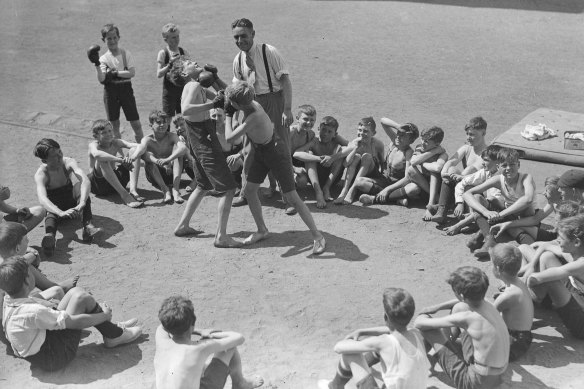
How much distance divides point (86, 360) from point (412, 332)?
252 centimetres

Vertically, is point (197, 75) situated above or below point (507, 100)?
above

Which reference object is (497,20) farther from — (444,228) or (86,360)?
(86,360)

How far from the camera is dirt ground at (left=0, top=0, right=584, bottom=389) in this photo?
20.3 ft

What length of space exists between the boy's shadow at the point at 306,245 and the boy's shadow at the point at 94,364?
6.47 feet

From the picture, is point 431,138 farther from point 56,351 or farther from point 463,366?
point 56,351

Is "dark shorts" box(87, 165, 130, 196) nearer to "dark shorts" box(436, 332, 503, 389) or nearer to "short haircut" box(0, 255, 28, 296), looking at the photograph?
"short haircut" box(0, 255, 28, 296)

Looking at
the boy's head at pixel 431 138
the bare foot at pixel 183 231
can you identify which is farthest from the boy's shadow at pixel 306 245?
the boy's head at pixel 431 138

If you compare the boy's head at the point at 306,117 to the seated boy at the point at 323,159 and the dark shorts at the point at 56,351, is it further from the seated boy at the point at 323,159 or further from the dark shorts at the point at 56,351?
the dark shorts at the point at 56,351

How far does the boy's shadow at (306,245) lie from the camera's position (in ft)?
25.1

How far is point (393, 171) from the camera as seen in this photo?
8.92 meters

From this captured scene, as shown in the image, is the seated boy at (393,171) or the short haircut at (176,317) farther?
the seated boy at (393,171)

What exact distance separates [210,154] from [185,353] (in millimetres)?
3029

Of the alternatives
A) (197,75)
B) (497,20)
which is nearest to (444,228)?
(197,75)

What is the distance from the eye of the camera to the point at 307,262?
7543mm
